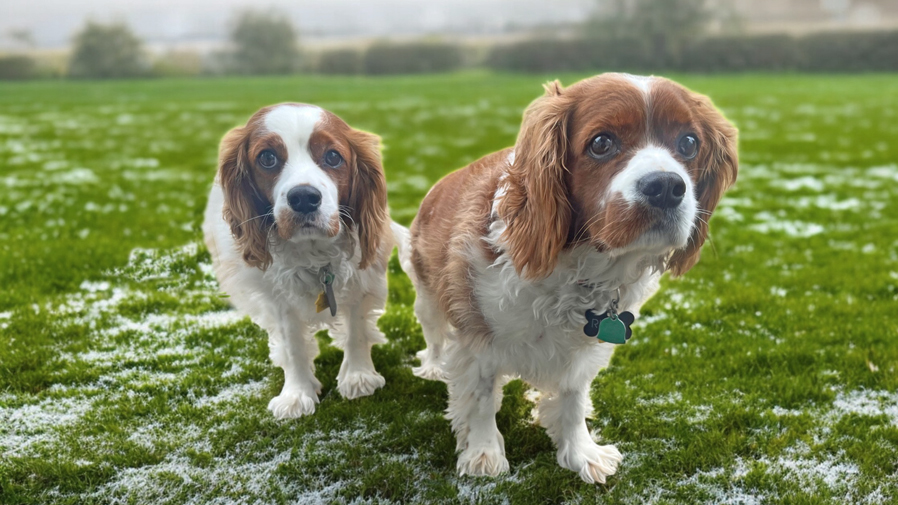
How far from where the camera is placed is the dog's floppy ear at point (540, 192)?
2672mm

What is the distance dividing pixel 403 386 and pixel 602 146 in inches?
84.4

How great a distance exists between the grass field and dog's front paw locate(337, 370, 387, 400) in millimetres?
91

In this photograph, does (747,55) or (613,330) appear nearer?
(613,330)

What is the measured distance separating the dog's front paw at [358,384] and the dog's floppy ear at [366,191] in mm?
810

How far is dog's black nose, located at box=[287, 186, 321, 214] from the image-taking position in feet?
10.2

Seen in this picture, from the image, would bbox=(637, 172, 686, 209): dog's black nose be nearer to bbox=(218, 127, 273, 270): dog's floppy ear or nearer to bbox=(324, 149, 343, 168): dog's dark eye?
bbox=(324, 149, 343, 168): dog's dark eye

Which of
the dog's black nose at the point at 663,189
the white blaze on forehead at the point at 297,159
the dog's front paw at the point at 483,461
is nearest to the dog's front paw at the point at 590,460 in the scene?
the dog's front paw at the point at 483,461

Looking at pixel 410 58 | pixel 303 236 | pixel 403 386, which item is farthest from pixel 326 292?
pixel 410 58

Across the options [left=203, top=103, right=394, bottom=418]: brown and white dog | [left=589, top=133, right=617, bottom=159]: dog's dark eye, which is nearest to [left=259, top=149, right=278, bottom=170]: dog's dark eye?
[left=203, top=103, right=394, bottom=418]: brown and white dog

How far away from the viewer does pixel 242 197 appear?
134 inches

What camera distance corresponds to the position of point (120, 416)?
389 cm

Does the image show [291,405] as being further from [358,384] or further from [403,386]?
[403,386]

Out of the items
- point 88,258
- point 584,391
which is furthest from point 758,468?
point 88,258

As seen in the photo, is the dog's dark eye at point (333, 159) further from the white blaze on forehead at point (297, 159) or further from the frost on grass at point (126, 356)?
the frost on grass at point (126, 356)
